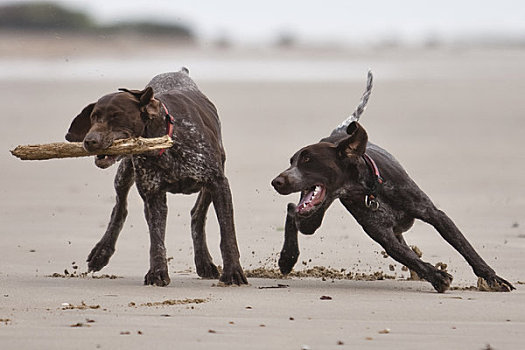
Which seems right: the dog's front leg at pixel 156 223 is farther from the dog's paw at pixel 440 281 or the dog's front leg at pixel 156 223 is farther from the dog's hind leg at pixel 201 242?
the dog's paw at pixel 440 281

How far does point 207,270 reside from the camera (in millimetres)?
9594

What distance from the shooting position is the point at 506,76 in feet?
93.9

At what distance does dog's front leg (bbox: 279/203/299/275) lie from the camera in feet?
30.7

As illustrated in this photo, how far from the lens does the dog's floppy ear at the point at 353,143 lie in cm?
856

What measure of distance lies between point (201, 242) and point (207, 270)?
316mm

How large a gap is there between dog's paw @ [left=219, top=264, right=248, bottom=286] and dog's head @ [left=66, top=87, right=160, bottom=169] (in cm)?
110

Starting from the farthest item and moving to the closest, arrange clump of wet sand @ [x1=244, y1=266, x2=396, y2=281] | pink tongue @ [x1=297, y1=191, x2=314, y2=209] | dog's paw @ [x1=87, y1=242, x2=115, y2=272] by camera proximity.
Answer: dog's paw @ [x1=87, y1=242, x2=115, y2=272] < clump of wet sand @ [x1=244, y1=266, x2=396, y2=281] < pink tongue @ [x1=297, y1=191, x2=314, y2=209]

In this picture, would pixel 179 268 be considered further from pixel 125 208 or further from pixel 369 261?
pixel 369 261

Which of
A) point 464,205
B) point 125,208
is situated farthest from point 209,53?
point 125,208

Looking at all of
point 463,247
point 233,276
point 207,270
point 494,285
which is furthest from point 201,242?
point 494,285

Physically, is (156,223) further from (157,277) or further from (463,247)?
(463,247)

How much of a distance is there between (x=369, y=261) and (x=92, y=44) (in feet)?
104

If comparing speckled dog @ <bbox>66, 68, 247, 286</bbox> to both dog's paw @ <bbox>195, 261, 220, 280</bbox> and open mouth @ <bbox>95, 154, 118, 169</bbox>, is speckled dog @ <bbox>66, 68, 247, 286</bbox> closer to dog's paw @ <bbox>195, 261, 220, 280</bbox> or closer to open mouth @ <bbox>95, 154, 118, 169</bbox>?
open mouth @ <bbox>95, 154, 118, 169</bbox>

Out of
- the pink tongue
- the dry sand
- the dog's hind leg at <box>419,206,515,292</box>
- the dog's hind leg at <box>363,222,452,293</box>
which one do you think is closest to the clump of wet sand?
the dry sand
